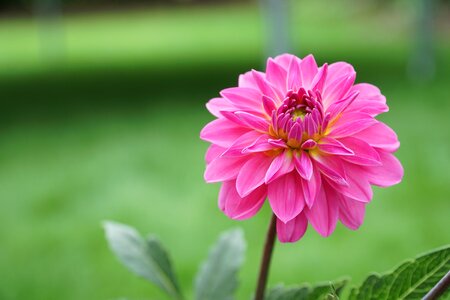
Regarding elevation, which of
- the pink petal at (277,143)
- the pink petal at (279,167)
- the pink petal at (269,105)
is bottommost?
the pink petal at (279,167)

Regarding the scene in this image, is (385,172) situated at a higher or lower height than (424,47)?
lower

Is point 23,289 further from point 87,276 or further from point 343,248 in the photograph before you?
point 343,248

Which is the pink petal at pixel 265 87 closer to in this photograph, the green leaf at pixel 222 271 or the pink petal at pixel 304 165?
the pink petal at pixel 304 165

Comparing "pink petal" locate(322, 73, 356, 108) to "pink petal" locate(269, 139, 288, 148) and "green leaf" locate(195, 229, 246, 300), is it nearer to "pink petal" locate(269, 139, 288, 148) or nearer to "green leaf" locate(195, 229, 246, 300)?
"pink petal" locate(269, 139, 288, 148)

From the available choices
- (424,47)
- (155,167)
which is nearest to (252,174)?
(155,167)

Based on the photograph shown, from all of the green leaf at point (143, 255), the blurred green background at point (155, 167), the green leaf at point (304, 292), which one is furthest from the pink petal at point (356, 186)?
the blurred green background at point (155, 167)

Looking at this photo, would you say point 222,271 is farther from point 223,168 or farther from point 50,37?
point 50,37
